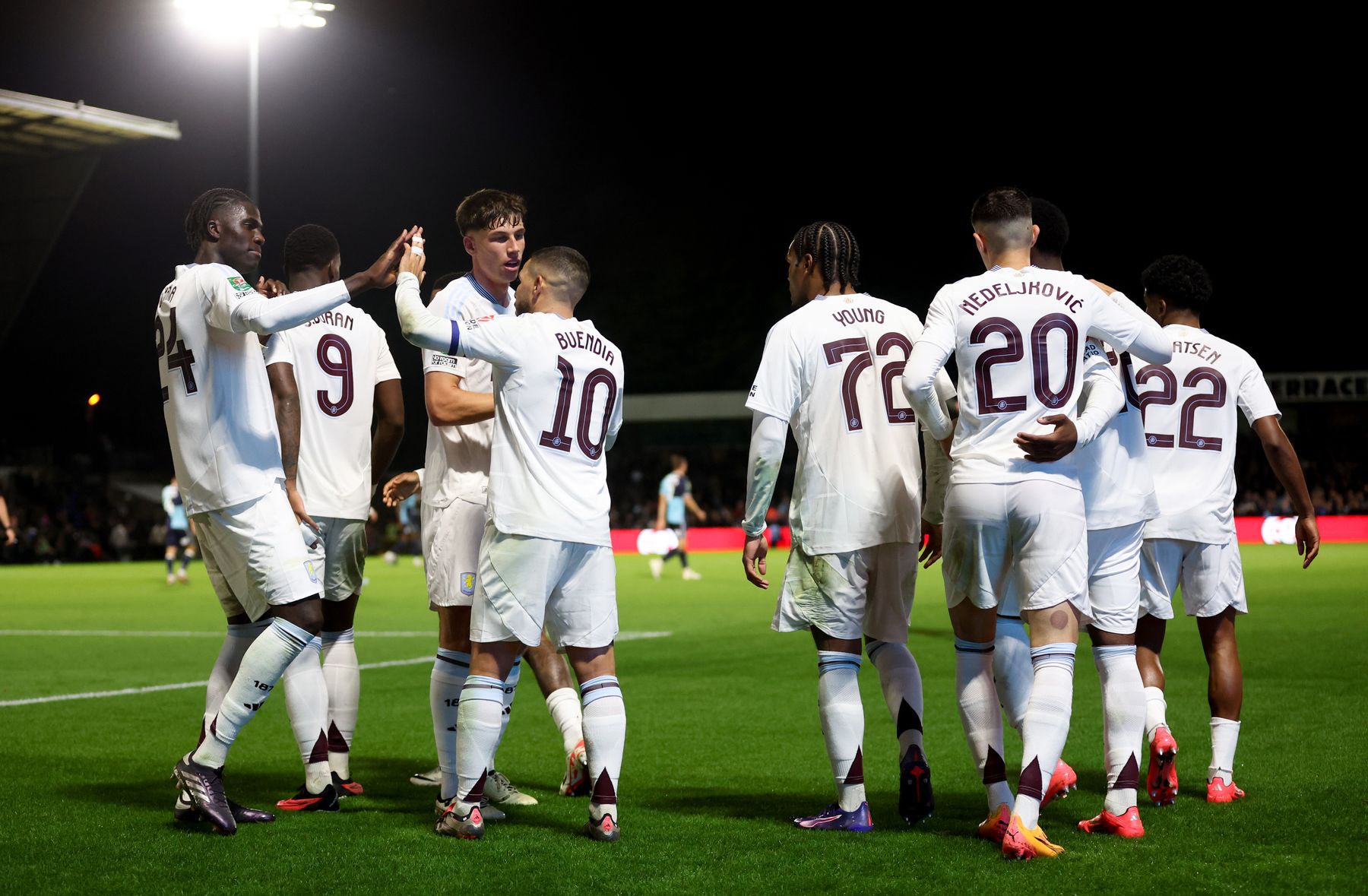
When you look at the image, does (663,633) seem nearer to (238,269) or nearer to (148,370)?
(238,269)

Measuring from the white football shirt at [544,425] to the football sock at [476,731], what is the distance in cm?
63

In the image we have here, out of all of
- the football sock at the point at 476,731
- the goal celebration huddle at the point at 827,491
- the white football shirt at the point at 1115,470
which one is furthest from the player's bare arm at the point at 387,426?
the white football shirt at the point at 1115,470

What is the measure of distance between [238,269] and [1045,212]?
3463mm

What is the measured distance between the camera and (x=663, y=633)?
14656 millimetres

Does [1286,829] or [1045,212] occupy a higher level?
[1045,212]

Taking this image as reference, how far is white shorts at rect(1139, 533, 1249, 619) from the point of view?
6.24 m

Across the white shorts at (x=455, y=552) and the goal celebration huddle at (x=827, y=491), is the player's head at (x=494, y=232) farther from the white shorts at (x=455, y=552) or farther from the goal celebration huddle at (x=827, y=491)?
the white shorts at (x=455, y=552)

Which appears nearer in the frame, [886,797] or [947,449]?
[947,449]

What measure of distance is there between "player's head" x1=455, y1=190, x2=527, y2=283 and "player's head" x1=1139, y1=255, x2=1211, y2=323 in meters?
2.88

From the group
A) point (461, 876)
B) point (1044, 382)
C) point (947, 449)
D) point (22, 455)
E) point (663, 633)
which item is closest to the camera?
point (461, 876)

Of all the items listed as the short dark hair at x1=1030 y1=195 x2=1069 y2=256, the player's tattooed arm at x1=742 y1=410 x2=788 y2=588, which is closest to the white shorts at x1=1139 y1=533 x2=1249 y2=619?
the short dark hair at x1=1030 y1=195 x2=1069 y2=256

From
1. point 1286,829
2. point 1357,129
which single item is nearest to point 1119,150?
point 1357,129

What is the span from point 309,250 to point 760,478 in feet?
7.86

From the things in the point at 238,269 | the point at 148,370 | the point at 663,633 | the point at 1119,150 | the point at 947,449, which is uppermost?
the point at 1119,150
